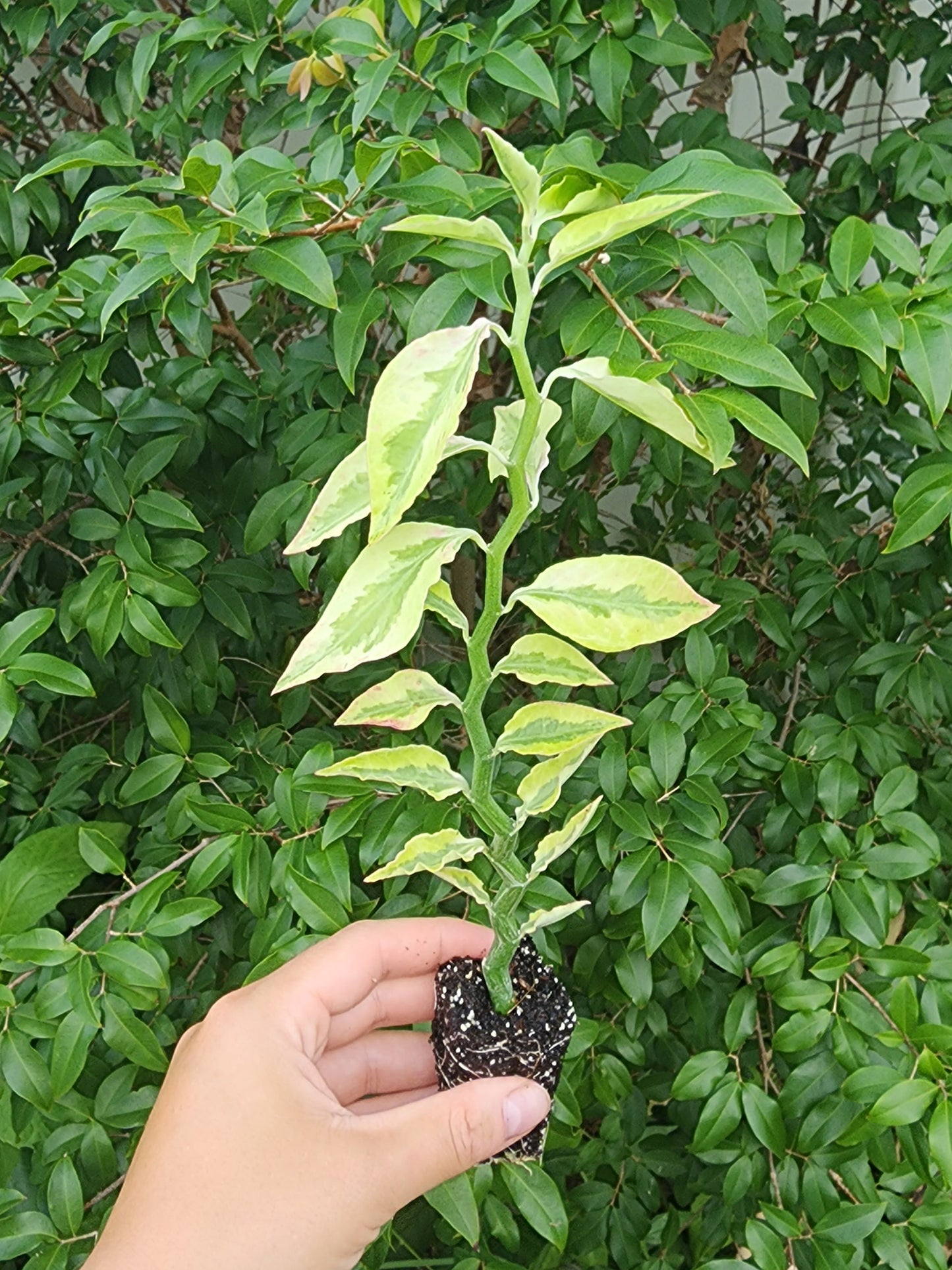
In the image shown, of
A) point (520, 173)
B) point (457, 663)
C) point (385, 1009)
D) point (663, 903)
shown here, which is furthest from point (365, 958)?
point (520, 173)

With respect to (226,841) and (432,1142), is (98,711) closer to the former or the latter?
(226,841)

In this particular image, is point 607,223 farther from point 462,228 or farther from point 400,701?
point 400,701

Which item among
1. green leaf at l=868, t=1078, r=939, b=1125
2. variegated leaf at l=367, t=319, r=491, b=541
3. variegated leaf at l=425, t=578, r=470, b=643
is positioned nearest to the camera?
variegated leaf at l=367, t=319, r=491, b=541

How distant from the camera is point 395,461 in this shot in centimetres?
40

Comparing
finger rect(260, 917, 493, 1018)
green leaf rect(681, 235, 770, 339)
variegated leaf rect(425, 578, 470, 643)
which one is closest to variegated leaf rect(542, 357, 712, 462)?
variegated leaf rect(425, 578, 470, 643)

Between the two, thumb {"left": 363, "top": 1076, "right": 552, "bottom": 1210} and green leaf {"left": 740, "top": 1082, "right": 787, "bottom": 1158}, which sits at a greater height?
thumb {"left": 363, "top": 1076, "right": 552, "bottom": 1210}

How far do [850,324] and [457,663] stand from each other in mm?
455

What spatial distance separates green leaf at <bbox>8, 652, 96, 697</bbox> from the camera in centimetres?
78

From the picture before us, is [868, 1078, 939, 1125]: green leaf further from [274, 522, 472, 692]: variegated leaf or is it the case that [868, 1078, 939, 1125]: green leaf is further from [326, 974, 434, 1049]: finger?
[274, 522, 472, 692]: variegated leaf

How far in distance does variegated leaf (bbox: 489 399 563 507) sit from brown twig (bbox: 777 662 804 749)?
2.13 ft

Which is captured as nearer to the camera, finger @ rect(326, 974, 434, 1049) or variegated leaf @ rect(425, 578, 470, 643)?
variegated leaf @ rect(425, 578, 470, 643)

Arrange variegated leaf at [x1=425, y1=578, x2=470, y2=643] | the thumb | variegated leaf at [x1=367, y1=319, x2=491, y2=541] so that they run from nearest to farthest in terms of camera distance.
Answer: variegated leaf at [x1=367, y1=319, x2=491, y2=541], variegated leaf at [x1=425, y1=578, x2=470, y2=643], the thumb

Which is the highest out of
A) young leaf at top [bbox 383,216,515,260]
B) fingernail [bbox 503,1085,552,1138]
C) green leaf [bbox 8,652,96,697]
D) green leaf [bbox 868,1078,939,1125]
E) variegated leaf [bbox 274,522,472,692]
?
young leaf at top [bbox 383,216,515,260]

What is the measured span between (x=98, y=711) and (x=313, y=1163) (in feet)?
2.23
